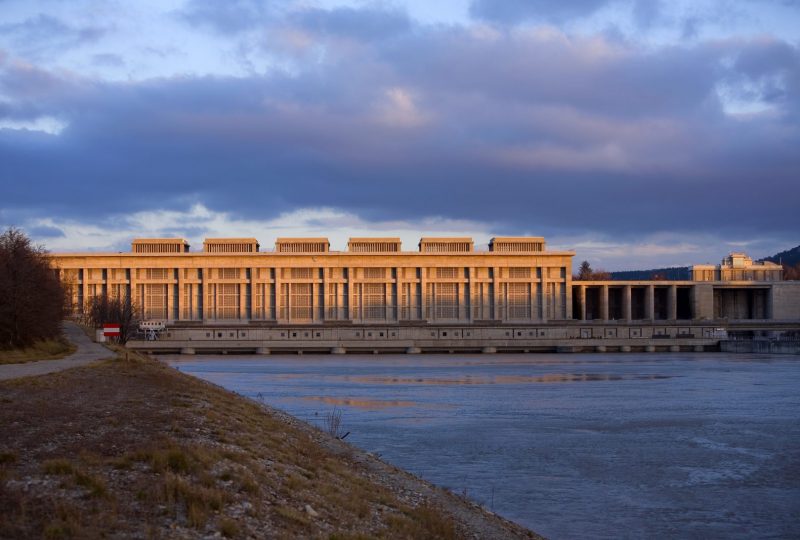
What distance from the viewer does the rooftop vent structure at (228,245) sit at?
16250 cm

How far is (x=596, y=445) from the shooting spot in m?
31.8

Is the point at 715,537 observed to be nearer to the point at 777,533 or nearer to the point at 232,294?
the point at 777,533

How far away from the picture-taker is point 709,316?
6703 inches

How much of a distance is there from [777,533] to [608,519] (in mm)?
3653

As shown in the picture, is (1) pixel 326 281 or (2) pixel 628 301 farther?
(2) pixel 628 301

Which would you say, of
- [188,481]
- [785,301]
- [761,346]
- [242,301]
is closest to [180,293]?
[242,301]

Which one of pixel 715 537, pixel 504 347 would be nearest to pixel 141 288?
pixel 504 347

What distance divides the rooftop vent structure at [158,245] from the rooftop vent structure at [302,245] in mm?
18251

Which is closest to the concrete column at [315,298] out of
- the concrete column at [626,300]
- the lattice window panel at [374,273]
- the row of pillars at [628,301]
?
the lattice window panel at [374,273]

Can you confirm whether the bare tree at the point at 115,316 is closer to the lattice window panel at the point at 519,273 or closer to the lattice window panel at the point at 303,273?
the lattice window panel at the point at 303,273

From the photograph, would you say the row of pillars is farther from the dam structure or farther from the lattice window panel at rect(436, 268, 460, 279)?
the lattice window panel at rect(436, 268, 460, 279)

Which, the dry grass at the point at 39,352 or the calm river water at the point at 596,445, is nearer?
the calm river water at the point at 596,445

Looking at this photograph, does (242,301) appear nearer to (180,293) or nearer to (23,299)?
(180,293)

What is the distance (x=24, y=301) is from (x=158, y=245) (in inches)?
4454
